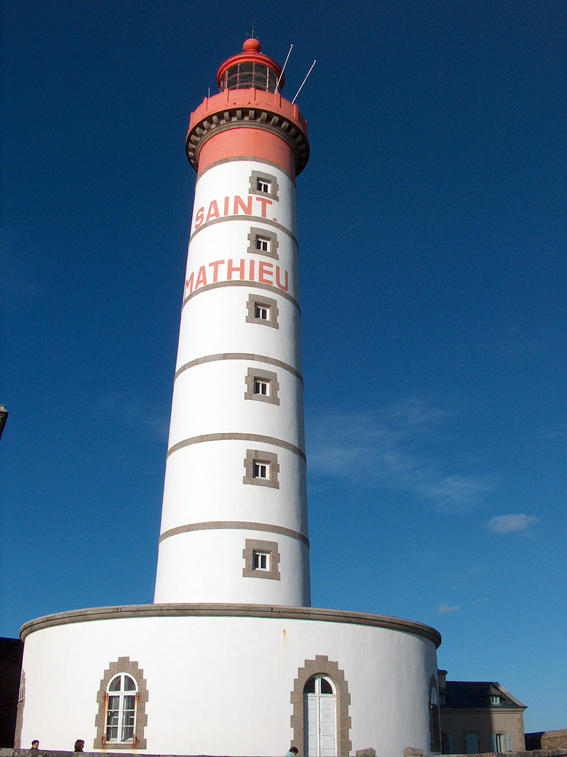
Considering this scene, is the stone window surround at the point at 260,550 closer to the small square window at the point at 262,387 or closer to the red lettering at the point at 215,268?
the small square window at the point at 262,387

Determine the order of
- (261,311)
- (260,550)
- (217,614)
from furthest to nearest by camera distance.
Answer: (261,311), (260,550), (217,614)

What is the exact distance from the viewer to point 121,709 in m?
17.2

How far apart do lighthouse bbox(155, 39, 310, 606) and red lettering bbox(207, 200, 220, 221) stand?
9cm

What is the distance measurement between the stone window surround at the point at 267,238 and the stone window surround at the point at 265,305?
183 cm

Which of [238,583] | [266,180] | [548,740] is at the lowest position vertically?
[548,740]

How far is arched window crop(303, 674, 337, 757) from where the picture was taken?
17422mm

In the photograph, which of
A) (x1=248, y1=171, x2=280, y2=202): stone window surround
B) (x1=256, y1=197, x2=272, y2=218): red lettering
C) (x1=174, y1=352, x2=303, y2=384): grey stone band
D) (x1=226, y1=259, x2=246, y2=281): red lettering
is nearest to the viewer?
(x1=174, y1=352, x2=303, y2=384): grey stone band

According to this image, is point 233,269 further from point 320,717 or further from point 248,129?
point 320,717

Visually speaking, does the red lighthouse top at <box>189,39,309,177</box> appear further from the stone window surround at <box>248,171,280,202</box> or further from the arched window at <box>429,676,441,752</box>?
the arched window at <box>429,676,441,752</box>

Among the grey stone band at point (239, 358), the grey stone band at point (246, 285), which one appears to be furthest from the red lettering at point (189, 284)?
the grey stone band at point (239, 358)

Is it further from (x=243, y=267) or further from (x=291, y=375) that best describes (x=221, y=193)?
(x=291, y=375)

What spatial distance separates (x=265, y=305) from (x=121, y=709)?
44.4 feet

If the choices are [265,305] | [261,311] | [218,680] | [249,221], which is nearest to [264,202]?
[249,221]

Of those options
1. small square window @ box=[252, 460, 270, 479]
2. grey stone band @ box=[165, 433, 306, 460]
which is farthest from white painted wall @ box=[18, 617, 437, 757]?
grey stone band @ box=[165, 433, 306, 460]
